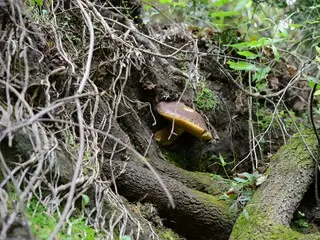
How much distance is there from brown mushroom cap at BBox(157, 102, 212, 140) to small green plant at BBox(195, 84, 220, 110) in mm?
290

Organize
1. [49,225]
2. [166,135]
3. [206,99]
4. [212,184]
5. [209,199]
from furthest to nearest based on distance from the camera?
1. [206,99]
2. [166,135]
3. [212,184]
4. [209,199]
5. [49,225]

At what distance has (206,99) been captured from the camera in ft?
10.6

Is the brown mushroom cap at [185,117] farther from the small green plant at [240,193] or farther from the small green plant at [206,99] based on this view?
the small green plant at [240,193]

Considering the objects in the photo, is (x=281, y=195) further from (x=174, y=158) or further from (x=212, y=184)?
(x=174, y=158)

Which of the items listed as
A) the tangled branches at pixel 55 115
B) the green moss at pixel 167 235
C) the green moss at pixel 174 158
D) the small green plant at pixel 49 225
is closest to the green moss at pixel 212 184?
the green moss at pixel 174 158

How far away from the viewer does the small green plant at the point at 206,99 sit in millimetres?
3158

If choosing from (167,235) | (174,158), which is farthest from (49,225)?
(174,158)

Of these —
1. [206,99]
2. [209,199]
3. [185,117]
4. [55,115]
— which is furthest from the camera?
[206,99]

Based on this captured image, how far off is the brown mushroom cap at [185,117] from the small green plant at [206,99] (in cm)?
29

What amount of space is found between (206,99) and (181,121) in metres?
0.57

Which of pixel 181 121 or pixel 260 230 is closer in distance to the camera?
pixel 260 230

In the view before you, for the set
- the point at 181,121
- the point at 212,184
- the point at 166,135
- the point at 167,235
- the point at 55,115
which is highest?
the point at 55,115

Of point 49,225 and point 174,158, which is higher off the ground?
point 49,225

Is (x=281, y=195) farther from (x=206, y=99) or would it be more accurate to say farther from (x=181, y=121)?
(x=206, y=99)
